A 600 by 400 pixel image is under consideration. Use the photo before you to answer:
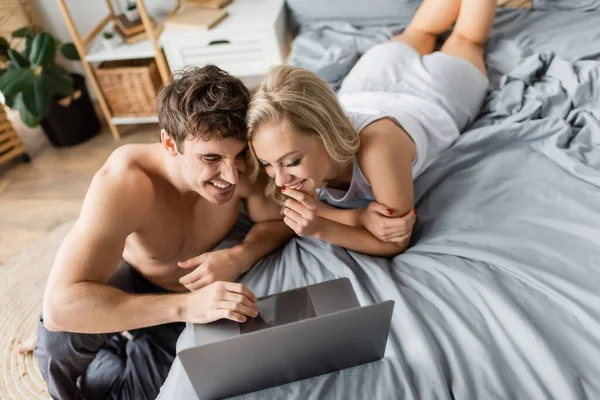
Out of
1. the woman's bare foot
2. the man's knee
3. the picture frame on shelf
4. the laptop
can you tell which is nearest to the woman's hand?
the laptop

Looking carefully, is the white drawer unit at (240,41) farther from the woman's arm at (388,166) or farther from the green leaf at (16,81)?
the woman's arm at (388,166)

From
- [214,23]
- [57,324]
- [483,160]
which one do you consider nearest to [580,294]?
[483,160]

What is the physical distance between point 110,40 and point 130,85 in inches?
8.3

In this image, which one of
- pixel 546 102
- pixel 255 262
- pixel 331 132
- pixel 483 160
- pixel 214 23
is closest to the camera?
pixel 331 132

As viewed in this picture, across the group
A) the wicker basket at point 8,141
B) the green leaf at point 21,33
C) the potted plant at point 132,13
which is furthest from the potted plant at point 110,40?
the wicker basket at point 8,141

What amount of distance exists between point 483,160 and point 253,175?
59 cm

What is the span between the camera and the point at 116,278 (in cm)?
124

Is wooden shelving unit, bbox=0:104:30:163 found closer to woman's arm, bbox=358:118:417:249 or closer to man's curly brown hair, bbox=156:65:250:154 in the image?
man's curly brown hair, bbox=156:65:250:154

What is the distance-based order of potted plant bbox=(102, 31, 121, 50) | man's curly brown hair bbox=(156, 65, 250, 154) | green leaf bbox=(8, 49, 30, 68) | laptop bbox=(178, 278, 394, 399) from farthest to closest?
1. potted plant bbox=(102, 31, 121, 50)
2. green leaf bbox=(8, 49, 30, 68)
3. man's curly brown hair bbox=(156, 65, 250, 154)
4. laptop bbox=(178, 278, 394, 399)

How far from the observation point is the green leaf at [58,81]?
212 centimetres

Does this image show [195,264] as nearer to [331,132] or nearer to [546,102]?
[331,132]

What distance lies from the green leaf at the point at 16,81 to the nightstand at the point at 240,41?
1.84 feet

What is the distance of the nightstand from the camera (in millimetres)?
1978

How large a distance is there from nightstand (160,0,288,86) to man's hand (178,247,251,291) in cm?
102
